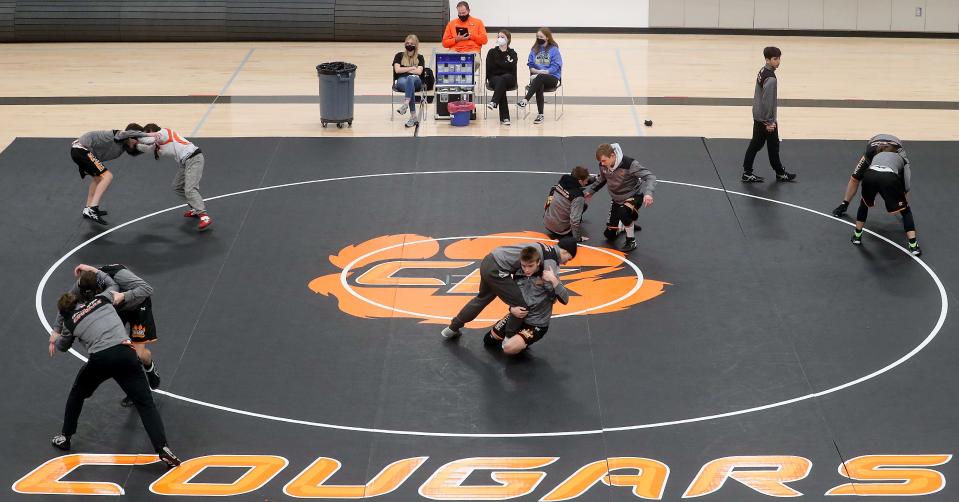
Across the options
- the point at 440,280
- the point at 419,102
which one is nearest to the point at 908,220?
the point at 440,280

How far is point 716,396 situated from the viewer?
1088 centimetres

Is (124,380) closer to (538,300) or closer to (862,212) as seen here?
(538,300)

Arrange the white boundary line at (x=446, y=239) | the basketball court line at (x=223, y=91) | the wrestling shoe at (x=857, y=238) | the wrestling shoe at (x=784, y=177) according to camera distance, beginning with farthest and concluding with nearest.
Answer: the basketball court line at (x=223, y=91), the wrestling shoe at (x=784, y=177), the wrestling shoe at (x=857, y=238), the white boundary line at (x=446, y=239)

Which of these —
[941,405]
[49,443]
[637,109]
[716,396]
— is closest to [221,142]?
[637,109]

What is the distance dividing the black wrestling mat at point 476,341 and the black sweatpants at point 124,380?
0.38 m

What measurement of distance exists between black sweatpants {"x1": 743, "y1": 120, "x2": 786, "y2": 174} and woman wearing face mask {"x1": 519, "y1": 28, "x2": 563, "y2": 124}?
4157mm

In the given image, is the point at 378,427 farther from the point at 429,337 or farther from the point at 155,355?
the point at 155,355

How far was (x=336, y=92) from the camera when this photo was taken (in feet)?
61.3

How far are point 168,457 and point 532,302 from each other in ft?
11.9

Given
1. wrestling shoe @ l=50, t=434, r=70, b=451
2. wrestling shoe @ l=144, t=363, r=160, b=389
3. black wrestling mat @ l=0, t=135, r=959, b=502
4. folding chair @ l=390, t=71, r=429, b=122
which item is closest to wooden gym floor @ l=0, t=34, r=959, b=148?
folding chair @ l=390, t=71, r=429, b=122

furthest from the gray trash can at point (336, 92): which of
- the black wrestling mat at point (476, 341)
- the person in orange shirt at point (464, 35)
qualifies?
the person in orange shirt at point (464, 35)

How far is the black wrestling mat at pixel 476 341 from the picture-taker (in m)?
9.79

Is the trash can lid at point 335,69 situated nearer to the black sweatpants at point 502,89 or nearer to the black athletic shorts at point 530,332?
the black sweatpants at point 502,89

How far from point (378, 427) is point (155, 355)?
8.51ft
